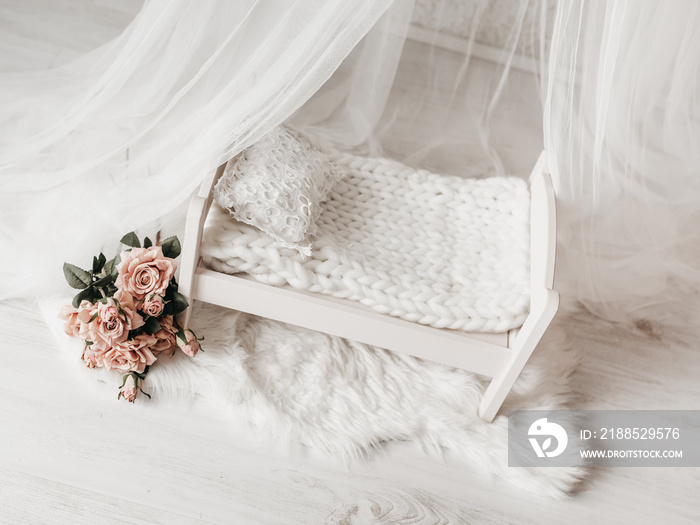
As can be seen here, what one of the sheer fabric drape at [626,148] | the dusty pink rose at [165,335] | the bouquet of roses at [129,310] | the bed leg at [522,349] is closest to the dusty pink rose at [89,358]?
the bouquet of roses at [129,310]

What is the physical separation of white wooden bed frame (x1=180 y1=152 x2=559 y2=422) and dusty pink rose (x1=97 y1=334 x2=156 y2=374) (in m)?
0.12

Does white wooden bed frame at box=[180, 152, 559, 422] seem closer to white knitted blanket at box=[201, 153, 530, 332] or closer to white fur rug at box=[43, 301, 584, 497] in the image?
white knitted blanket at box=[201, 153, 530, 332]

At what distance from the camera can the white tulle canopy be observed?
1099 millimetres

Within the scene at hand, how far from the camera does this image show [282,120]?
3.64 feet

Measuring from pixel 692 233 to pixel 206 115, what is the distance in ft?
3.72

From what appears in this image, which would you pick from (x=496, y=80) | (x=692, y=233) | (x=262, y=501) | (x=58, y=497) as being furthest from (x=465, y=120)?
(x=58, y=497)

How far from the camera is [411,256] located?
1317 mm

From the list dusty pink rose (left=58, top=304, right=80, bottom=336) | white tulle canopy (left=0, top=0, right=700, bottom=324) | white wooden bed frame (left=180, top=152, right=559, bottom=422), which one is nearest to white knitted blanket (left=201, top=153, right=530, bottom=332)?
white wooden bed frame (left=180, top=152, right=559, bottom=422)

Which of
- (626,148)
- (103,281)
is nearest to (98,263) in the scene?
(103,281)

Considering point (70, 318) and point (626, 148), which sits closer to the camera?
point (70, 318)

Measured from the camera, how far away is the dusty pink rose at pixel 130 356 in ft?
3.93

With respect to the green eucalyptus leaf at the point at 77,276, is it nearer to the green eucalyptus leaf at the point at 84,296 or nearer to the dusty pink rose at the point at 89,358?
the green eucalyptus leaf at the point at 84,296

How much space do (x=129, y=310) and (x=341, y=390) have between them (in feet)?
1.49

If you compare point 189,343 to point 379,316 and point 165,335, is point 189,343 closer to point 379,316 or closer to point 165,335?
point 165,335
